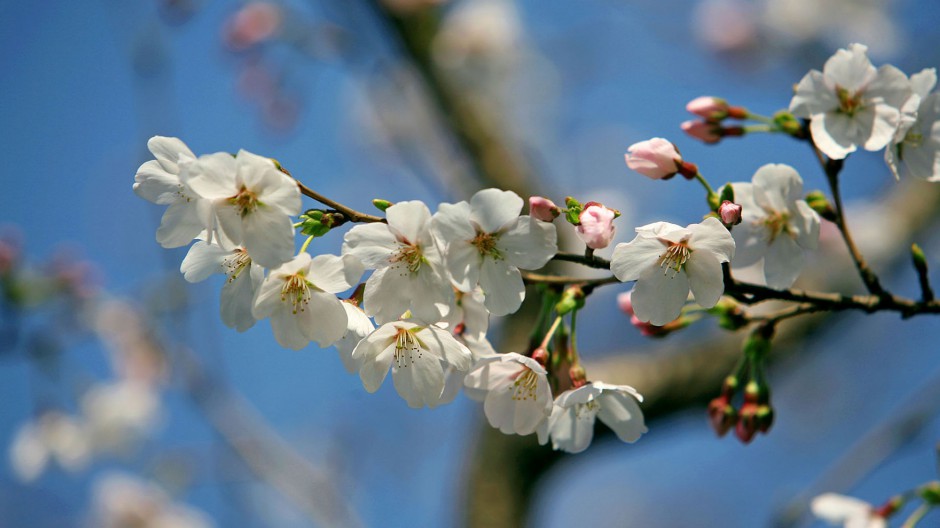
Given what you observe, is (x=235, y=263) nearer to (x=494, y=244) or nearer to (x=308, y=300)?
(x=308, y=300)

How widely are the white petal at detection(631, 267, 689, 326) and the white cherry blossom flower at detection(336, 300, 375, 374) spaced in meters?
0.36

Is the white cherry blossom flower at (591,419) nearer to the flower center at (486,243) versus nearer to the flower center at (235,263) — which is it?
the flower center at (486,243)

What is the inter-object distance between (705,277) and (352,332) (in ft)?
1.54

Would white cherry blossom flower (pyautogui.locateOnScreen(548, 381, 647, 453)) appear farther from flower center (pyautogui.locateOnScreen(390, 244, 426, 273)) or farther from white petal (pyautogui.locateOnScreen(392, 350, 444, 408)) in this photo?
flower center (pyautogui.locateOnScreen(390, 244, 426, 273))

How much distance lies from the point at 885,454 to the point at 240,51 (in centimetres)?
352

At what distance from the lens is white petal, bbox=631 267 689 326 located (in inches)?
35.9

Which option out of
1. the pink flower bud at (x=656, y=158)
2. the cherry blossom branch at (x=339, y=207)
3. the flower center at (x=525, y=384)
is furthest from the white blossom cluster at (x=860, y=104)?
the cherry blossom branch at (x=339, y=207)

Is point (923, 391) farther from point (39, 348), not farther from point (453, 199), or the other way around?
point (39, 348)

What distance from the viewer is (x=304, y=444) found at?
6.29 m

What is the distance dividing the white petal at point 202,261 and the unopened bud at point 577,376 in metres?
0.51

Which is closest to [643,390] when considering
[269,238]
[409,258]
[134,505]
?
[409,258]

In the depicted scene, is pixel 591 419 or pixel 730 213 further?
pixel 591 419

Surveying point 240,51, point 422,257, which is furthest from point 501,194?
point 240,51

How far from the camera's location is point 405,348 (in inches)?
37.4
